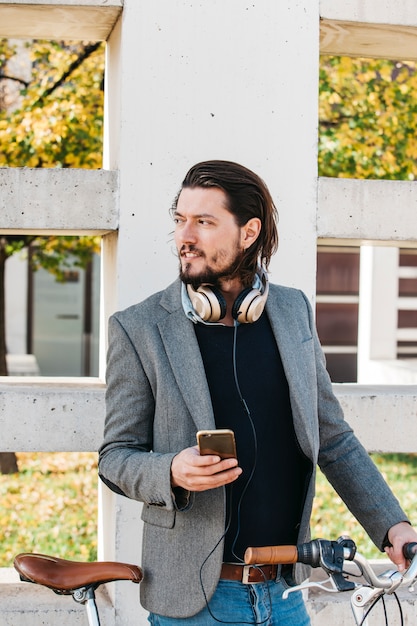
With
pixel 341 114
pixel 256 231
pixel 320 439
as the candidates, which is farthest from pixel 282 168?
pixel 341 114

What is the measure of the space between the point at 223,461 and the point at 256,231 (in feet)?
2.74

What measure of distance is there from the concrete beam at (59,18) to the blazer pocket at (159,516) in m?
1.96

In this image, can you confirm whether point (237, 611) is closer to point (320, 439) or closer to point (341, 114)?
point (320, 439)

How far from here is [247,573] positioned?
261 cm

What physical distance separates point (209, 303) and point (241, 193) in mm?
375

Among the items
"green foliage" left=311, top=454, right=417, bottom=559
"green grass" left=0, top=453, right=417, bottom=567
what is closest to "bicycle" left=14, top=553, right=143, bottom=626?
"green grass" left=0, top=453, right=417, bottom=567

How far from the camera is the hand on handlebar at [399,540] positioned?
8.70ft

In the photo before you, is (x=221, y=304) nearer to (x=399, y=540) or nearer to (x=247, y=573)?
(x=247, y=573)

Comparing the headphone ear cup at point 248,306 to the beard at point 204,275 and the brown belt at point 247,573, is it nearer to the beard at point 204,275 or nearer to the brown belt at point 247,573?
the beard at point 204,275

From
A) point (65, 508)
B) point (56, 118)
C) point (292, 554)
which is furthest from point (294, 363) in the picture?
point (56, 118)

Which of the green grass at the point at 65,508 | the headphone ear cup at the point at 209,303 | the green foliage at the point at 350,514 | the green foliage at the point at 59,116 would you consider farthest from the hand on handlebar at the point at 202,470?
the green foliage at the point at 59,116

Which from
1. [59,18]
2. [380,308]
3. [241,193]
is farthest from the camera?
[380,308]

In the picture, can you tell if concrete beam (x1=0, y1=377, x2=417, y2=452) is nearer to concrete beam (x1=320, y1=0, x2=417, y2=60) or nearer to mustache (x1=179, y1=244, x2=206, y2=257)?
mustache (x1=179, y1=244, x2=206, y2=257)

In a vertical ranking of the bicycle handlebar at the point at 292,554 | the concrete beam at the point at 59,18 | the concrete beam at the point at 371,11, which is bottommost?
the bicycle handlebar at the point at 292,554
